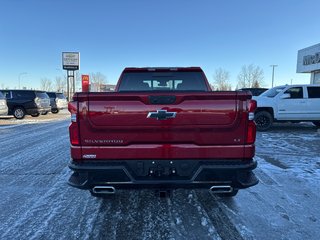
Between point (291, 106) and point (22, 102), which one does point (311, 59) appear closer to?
point (291, 106)

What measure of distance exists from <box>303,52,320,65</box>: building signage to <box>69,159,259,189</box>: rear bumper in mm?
28503

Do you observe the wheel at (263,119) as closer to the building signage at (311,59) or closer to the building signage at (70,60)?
the building signage at (311,59)

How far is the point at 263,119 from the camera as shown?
468 inches

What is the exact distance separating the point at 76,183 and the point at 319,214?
3.27 metres

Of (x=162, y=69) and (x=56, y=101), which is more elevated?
(x=162, y=69)

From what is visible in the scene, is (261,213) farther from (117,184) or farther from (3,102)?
(3,102)

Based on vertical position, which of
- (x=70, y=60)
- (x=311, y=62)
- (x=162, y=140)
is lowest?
(x=162, y=140)

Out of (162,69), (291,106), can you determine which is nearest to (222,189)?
(162,69)

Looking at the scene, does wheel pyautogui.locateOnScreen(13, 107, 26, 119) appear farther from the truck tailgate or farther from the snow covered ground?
the truck tailgate

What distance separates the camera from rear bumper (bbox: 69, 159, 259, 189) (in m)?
3.19

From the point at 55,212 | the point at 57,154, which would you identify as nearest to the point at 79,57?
the point at 57,154

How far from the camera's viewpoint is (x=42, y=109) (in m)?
19.0

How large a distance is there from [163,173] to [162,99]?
86 cm

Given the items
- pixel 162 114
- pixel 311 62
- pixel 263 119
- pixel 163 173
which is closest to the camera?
pixel 162 114
